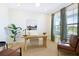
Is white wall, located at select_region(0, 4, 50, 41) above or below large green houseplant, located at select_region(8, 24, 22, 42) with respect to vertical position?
above

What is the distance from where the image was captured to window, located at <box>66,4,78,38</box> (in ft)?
15.7

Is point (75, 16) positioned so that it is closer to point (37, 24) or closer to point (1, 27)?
point (37, 24)

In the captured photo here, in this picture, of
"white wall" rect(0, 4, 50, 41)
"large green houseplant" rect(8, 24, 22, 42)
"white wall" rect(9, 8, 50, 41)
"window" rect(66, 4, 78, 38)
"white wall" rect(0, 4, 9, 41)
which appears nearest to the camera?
"window" rect(66, 4, 78, 38)

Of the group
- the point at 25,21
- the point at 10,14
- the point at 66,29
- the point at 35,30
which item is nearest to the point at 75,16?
the point at 66,29

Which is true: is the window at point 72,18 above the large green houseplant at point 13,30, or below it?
above

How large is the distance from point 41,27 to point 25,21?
37.8 inches

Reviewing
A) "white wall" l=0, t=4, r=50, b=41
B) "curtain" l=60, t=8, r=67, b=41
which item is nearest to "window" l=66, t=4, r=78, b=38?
"curtain" l=60, t=8, r=67, b=41

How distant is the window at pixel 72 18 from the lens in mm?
4789

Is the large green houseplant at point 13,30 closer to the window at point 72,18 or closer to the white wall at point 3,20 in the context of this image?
the white wall at point 3,20

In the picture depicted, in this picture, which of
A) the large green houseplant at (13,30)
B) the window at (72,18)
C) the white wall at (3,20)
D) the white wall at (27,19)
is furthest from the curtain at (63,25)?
the white wall at (3,20)

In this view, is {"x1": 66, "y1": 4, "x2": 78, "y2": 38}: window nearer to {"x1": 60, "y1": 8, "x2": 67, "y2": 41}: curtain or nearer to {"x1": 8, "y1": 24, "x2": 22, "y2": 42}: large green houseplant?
{"x1": 60, "y1": 8, "x2": 67, "y2": 41}: curtain

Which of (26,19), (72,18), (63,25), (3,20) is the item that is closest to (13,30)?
(3,20)

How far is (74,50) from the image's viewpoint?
3.84m

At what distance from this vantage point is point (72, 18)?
507 centimetres
